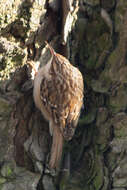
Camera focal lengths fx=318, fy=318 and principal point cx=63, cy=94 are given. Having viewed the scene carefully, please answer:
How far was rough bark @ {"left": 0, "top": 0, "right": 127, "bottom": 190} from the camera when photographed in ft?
6.39

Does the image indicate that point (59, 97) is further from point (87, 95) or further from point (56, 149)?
point (56, 149)

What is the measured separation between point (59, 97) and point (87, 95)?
20 cm

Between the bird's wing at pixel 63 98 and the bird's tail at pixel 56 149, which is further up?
the bird's wing at pixel 63 98

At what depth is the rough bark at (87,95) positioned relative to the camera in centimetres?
195

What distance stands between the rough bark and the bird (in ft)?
0.16

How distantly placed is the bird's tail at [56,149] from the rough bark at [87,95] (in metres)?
0.05

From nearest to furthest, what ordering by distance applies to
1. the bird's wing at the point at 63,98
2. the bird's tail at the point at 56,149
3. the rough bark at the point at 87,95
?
the rough bark at the point at 87,95 → the bird's tail at the point at 56,149 → the bird's wing at the point at 63,98

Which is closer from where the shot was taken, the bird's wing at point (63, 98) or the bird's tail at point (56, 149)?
the bird's tail at point (56, 149)

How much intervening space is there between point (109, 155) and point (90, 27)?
0.88 meters

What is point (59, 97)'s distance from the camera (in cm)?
227

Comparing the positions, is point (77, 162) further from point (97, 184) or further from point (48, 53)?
point (48, 53)

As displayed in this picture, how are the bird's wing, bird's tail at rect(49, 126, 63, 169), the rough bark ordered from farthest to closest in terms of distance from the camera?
the bird's wing
bird's tail at rect(49, 126, 63, 169)
the rough bark

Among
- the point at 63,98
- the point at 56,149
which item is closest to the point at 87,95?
the point at 63,98

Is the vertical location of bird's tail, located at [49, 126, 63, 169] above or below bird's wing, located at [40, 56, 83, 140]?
below
